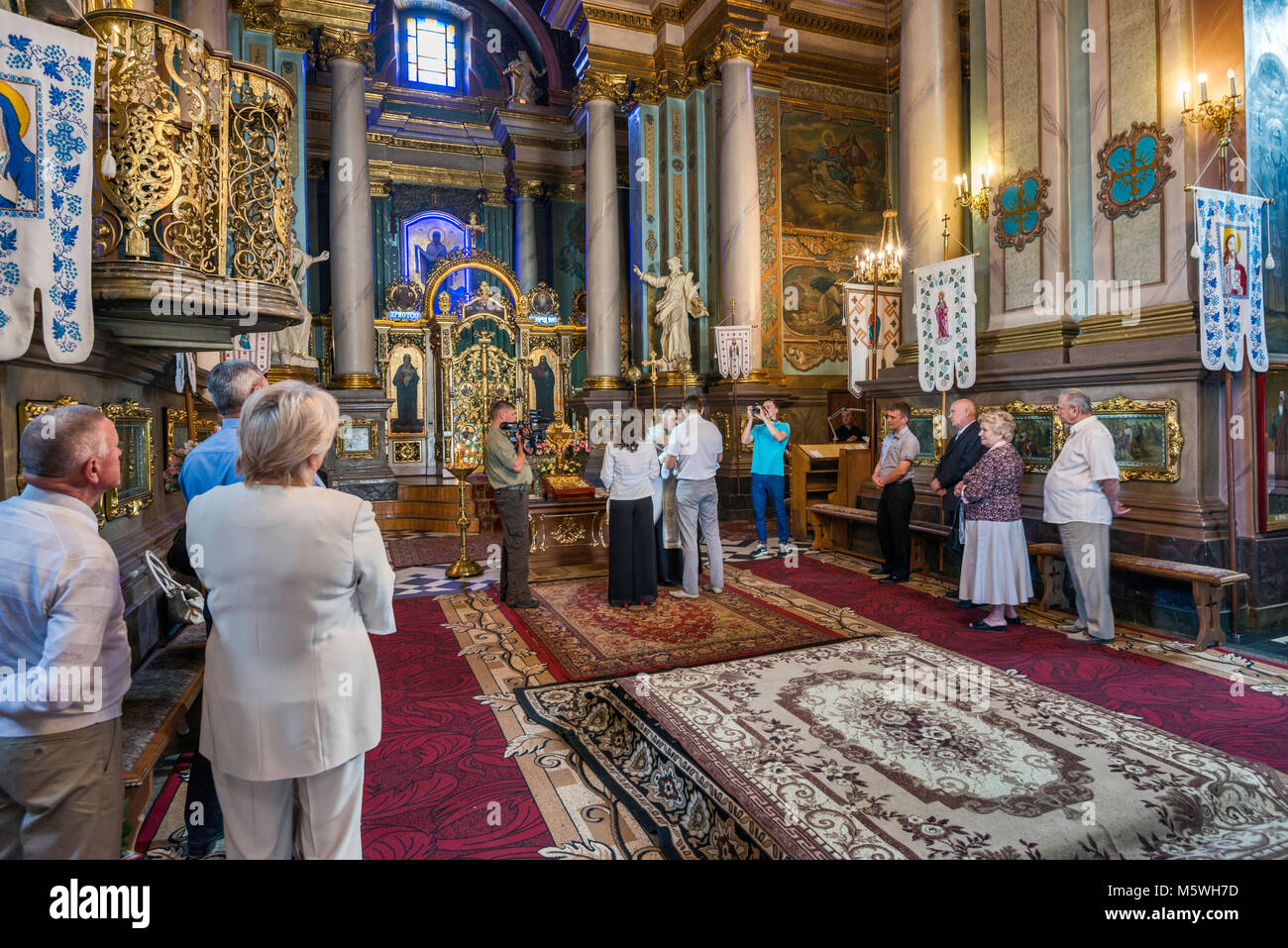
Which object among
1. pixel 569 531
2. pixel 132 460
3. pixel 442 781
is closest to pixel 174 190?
pixel 132 460

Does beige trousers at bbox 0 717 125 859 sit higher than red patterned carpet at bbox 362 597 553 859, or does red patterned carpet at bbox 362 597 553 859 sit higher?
beige trousers at bbox 0 717 125 859

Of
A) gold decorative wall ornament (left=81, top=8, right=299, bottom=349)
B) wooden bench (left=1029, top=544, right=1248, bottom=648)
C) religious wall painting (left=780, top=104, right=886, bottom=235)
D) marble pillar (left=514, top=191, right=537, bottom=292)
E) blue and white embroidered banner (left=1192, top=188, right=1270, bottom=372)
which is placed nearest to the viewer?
gold decorative wall ornament (left=81, top=8, right=299, bottom=349)

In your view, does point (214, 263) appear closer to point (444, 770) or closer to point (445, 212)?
point (444, 770)

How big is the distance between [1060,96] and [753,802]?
22.9ft

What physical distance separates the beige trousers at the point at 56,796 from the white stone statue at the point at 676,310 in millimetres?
11513

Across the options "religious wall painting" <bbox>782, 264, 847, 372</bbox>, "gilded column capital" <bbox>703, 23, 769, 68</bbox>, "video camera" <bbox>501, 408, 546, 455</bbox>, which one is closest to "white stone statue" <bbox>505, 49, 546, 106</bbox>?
"gilded column capital" <bbox>703, 23, 769, 68</bbox>

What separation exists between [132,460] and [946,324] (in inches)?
264

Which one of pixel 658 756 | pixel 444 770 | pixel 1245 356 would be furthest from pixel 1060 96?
pixel 444 770

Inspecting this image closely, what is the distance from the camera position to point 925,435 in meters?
7.87

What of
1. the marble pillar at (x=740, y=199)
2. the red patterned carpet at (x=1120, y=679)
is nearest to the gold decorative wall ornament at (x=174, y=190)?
the red patterned carpet at (x=1120, y=679)

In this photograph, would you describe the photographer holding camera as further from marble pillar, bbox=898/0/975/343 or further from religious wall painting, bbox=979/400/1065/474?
marble pillar, bbox=898/0/975/343

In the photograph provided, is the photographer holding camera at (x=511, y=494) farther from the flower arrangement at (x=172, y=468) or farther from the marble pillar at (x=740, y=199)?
the marble pillar at (x=740, y=199)

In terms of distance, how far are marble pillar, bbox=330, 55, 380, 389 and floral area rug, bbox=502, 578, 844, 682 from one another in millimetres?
7194

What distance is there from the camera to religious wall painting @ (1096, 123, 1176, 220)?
5836 millimetres
